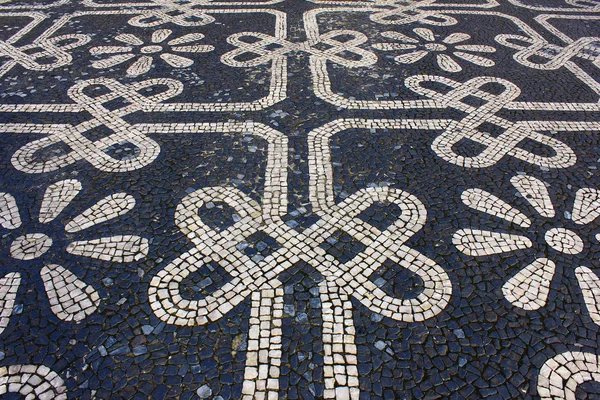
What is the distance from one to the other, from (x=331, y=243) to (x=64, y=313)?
2.28m

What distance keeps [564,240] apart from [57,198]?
492 cm

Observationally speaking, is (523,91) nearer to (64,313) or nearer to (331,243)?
(331,243)

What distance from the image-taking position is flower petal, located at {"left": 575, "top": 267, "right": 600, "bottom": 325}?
3926 millimetres

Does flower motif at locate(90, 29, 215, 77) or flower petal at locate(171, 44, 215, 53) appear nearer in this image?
flower motif at locate(90, 29, 215, 77)

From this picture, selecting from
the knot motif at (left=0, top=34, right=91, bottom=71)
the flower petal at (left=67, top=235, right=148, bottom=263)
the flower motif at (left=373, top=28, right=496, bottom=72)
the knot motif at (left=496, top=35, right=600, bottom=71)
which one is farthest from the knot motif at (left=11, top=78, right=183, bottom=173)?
the knot motif at (left=496, top=35, right=600, bottom=71)

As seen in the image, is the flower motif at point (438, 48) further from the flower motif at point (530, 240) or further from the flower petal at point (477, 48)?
the flower motif at point (530, 240)

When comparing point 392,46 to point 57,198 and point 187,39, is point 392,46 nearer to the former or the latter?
point 187,39

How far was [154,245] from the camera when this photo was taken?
14.5ft

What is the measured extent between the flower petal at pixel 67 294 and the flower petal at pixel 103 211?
1.69ft

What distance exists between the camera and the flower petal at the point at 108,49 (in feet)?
25.6

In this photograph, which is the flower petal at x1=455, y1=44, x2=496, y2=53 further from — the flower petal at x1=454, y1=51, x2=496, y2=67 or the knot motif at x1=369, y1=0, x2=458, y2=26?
the knot motif at x1=369, y1=0, x2=458, y2=26

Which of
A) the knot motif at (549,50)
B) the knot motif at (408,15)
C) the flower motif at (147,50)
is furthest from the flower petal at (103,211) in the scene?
the knot motif at (549,50)

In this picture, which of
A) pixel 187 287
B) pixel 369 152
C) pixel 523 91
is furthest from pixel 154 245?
pixel 523 91

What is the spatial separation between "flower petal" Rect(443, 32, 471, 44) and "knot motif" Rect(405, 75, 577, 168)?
1.51 meters
